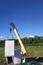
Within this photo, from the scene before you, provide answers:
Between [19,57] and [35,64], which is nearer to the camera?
[35,64]

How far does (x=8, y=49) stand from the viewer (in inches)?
720

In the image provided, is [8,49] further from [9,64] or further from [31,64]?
[31,64]

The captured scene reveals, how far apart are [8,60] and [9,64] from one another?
115 cm

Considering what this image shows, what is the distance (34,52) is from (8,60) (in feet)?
19.9

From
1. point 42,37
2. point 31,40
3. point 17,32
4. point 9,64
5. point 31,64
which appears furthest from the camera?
point 42,37

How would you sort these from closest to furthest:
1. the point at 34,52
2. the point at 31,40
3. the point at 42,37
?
the point at 34,52
the point at 31,40
the point at 42,37

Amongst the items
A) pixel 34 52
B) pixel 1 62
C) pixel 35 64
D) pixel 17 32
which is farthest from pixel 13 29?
pixel 35 64

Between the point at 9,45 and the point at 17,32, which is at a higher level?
the point at 17,32

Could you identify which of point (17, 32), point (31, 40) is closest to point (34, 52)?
point (17, 32)

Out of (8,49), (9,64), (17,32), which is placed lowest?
(9,64)

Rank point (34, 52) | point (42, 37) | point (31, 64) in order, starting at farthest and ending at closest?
point (42, 37)
point (34, 52)
point (31, 64)

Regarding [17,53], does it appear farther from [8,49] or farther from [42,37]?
[42,37]

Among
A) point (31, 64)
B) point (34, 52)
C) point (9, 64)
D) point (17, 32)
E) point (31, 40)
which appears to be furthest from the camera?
point (31, 40)

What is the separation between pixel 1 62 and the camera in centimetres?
1917
